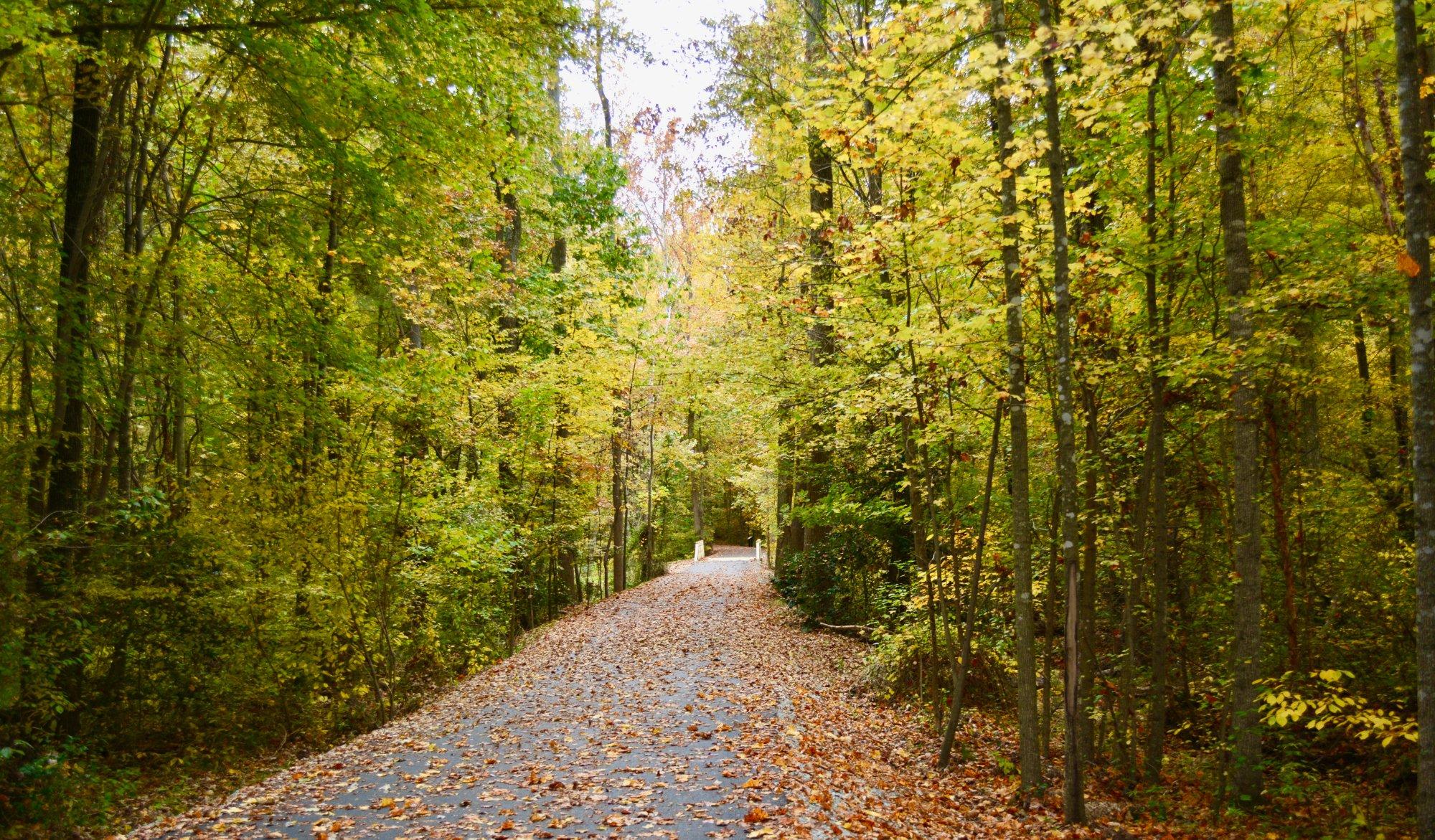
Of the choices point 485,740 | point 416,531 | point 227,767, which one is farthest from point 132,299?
point 485,740

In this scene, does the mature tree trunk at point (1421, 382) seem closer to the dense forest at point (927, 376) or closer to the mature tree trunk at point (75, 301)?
the dense forest at point (927, 376)

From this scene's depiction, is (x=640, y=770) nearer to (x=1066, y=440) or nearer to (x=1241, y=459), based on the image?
(x=1066, y=440)

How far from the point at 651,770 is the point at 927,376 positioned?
4602mm

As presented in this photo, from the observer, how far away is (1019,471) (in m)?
6.26

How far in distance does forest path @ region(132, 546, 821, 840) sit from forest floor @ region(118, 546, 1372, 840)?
0.07ft

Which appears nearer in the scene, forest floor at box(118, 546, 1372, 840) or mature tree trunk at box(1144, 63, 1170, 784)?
forest floor at box(118, 546, 1372, 840)

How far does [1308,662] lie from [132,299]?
12.1 meters

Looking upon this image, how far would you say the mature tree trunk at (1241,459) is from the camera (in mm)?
5691

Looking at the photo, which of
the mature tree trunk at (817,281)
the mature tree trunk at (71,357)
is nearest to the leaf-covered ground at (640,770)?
the mature tree trunk at (71,357)

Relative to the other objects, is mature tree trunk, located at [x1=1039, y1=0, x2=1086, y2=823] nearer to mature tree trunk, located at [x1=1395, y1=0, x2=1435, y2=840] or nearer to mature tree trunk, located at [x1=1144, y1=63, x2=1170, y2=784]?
mature tree trunk, located at [x1=1144, y1=63, x2=1170, y2=784]

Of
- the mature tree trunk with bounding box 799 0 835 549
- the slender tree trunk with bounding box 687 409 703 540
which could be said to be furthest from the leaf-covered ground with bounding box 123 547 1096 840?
the slender tree trunk with bounding box 687 409 703 540

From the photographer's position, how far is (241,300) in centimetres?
905

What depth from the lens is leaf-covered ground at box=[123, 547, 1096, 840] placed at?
5.27 m

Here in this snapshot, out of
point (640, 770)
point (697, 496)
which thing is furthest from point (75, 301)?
point (697, 496)
